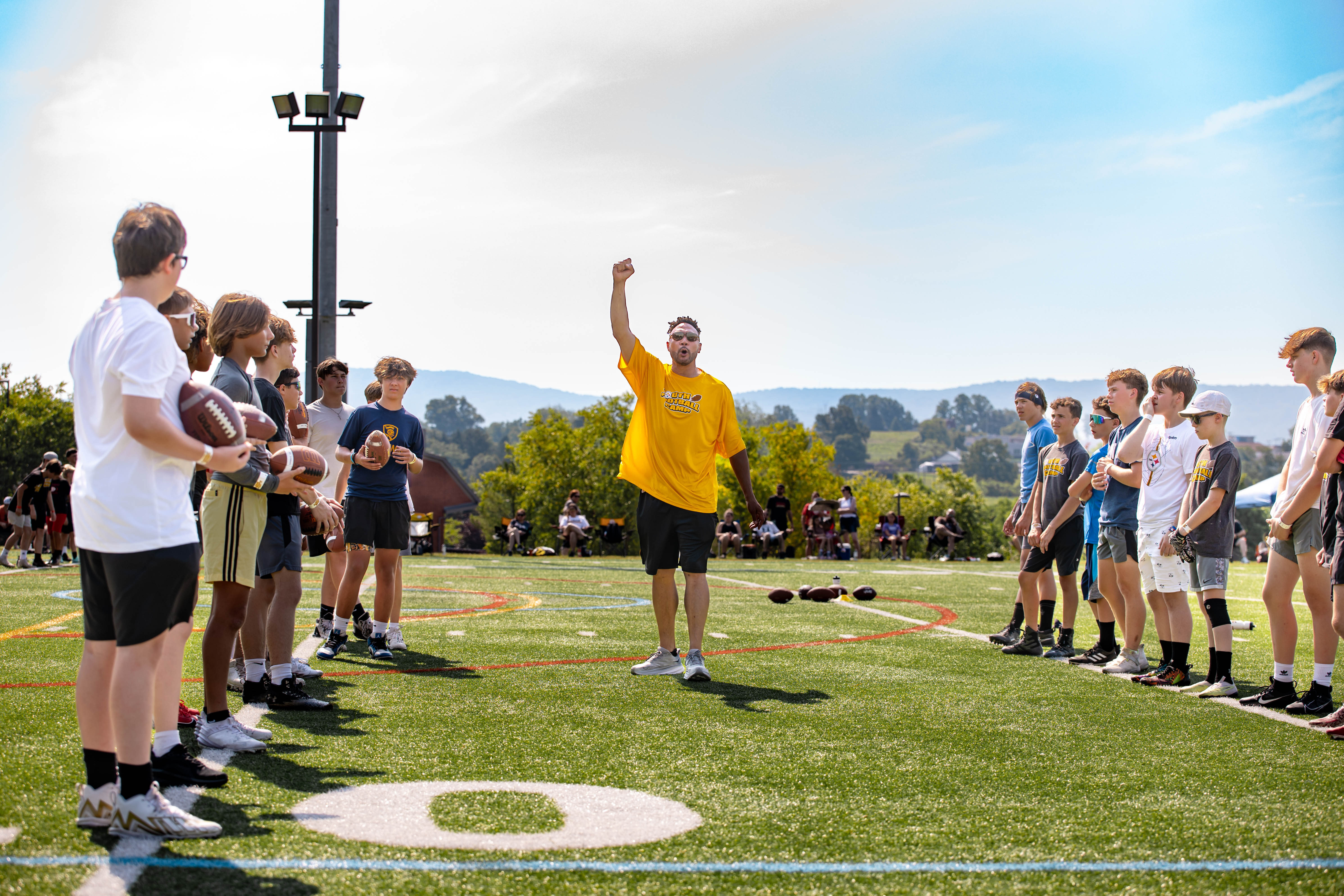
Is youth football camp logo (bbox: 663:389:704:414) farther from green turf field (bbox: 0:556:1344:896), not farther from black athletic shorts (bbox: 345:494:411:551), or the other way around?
black athletic shorts (bbox: 345:494:411:551)

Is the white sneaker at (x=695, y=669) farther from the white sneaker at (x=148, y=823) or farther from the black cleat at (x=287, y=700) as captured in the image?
the white sneaker at (x=148, y=823)

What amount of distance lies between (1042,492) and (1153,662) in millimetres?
1542

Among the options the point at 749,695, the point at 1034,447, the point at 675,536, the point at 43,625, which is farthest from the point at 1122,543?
the point at 43,625

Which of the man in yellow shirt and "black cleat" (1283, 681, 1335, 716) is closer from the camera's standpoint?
"black cleat" (1283, 681, 1335, 716)

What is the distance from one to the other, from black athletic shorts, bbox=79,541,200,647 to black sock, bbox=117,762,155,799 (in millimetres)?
396

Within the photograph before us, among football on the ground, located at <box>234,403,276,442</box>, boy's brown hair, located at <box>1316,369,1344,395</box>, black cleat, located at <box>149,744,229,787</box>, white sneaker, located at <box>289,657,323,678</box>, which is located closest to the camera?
black cleat, located at <box>149,744,229,787</box>

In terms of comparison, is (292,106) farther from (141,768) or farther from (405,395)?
(141,768)

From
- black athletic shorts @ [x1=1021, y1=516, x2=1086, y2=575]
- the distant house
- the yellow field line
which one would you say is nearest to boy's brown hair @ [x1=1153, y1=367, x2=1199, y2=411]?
black athletic shorts @ [x1=1021, y1=516, x2=1086, y2=575]

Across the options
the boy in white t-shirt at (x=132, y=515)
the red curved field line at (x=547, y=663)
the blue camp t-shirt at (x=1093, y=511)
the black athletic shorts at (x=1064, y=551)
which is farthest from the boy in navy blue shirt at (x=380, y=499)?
the blue camp t-shirt at (x=1093, y=511)

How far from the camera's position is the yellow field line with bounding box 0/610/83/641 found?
25.5ft

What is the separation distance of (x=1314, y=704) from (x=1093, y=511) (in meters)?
2.76

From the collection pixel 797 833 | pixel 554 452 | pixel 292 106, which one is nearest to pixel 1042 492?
pixel 797 833

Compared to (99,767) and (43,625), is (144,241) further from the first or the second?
(43,625)

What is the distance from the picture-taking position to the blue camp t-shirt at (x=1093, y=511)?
26.8ft
